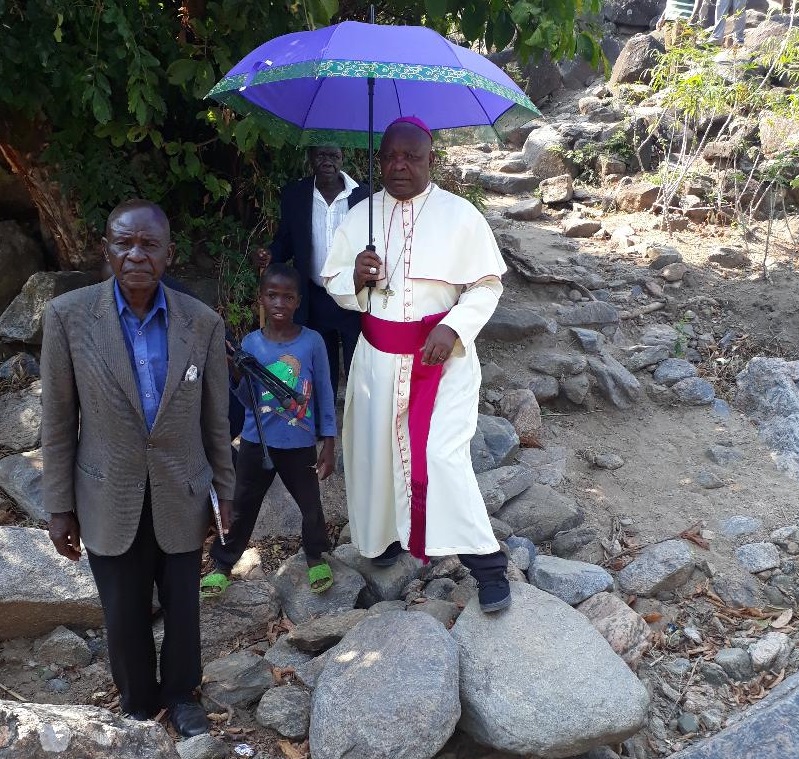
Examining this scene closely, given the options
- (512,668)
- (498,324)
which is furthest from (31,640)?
(498,324)

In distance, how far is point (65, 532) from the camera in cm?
270

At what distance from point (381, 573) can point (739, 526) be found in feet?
7.07

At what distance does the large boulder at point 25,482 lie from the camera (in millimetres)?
4531

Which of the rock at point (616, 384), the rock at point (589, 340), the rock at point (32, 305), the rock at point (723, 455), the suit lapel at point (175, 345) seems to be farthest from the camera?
the rock at point (589, 340)

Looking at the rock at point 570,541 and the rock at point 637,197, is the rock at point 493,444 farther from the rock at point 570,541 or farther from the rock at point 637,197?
the rock at point 637,197

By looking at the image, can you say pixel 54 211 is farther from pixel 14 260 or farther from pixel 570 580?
pixel 570 580

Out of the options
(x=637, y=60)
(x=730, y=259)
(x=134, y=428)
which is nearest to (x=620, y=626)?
(x=134, y=428)

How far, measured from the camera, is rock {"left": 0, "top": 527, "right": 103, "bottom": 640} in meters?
3.53

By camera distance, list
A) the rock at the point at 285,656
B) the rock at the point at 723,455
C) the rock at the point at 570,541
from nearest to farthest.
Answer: the rock at the point at 285,656
the rock at the point at 570,541
the rock at the point at 723,455

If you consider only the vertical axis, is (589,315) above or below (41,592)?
below

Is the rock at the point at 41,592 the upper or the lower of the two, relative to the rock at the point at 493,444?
upper

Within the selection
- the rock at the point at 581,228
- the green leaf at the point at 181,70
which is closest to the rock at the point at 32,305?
the green leaf at the point at 181,70

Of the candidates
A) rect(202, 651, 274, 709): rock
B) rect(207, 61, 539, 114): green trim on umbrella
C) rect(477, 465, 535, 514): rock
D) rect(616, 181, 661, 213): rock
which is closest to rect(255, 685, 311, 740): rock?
rect(202, 651, 274, 709): rock

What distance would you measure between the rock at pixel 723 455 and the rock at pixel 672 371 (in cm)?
100
